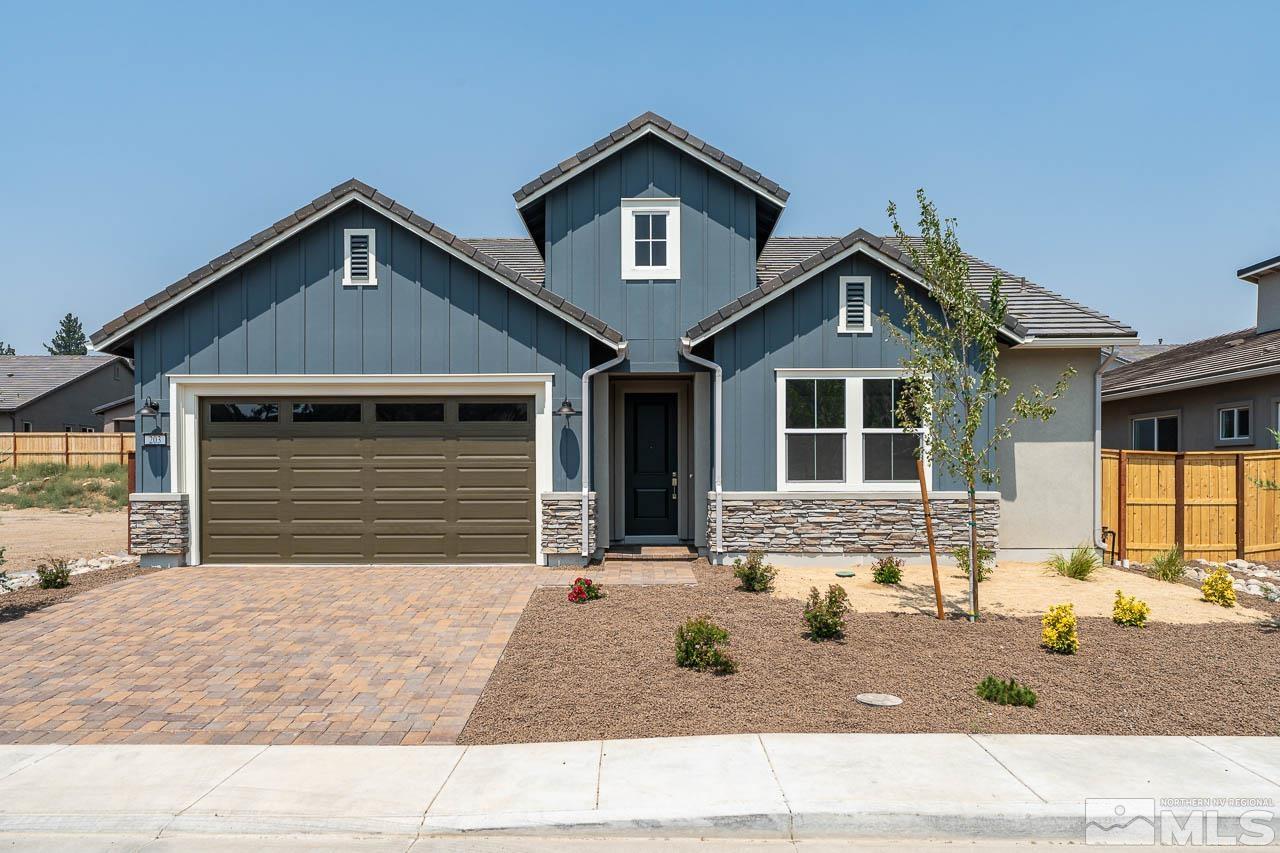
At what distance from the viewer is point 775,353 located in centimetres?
1240

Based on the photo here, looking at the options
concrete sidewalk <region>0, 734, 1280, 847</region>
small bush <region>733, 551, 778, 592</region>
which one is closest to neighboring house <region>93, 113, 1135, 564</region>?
small bush <region>733, 551, 778, 592</region>

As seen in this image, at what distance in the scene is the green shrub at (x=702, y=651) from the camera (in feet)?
23.5

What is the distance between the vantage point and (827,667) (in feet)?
24.1

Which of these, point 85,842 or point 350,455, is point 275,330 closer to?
point 350,455

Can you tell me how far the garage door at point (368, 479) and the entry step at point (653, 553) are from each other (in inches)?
61.7

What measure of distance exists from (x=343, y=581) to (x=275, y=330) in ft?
13.1

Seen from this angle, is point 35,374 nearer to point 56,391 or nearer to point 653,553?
point 56,391

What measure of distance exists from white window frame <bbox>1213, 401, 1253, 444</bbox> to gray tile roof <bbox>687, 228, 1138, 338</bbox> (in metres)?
5.62

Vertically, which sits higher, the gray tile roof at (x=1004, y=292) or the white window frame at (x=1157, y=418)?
the gray tile roof at (x=1004, y=292)

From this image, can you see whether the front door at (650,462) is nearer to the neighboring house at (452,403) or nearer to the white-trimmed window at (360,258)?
the neighboring house at (452,403)

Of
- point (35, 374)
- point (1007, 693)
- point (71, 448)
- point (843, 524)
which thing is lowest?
point (1007, 693)

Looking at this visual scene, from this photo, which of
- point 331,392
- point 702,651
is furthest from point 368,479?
point 702,651

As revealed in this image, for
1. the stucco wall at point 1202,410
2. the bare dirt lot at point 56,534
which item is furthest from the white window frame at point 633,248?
the stucco wall at point 1202,410

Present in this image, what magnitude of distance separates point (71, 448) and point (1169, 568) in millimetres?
35139
